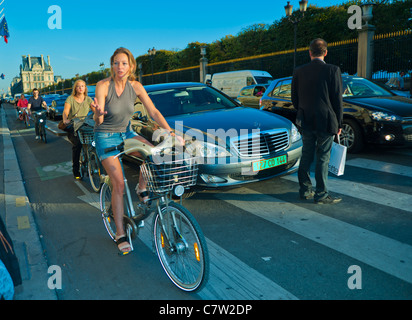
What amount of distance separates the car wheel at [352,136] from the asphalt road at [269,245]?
4.36 ft

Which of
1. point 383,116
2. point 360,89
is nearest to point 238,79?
point 360,89

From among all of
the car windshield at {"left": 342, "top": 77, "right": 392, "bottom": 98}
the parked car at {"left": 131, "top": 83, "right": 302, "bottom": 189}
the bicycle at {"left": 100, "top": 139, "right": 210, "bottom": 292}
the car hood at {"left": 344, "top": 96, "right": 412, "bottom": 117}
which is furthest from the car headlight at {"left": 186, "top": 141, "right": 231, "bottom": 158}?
the car windshield at {"left": 342, "top": 77, "right": 392, "bottom": 98}

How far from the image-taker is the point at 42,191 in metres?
6.06

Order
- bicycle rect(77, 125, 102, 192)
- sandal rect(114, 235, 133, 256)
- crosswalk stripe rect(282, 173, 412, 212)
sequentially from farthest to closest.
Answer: bicycle rect(77, 125, 102, 192) → crosswalk stripe rect(282, 173, 412, 212) → sandal rect(114, 235, 133, 256)

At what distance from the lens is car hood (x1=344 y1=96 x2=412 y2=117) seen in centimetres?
670

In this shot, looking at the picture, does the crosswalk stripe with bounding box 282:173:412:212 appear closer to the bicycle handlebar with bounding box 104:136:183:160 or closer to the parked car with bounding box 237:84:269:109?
the bicycle handlebar with bounding box 104:136:183:160

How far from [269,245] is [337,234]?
713mm

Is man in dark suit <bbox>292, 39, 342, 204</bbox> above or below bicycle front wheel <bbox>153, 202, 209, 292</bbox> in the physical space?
above

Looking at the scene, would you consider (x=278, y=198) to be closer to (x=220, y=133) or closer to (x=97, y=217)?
(x=220, y=133)

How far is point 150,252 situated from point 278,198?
202 cm

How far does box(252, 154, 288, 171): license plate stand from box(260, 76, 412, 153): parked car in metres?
2.81

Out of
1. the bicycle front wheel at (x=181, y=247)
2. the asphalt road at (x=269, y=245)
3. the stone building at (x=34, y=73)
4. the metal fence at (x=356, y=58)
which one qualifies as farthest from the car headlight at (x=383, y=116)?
the stone building at (x=34, y=73)

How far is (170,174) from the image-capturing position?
2.51m
